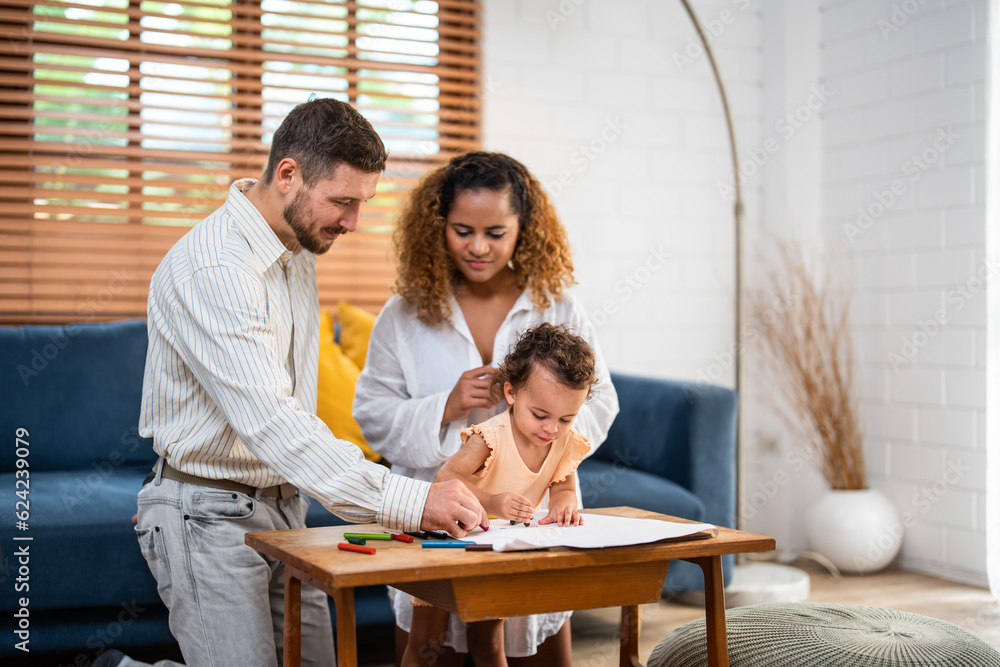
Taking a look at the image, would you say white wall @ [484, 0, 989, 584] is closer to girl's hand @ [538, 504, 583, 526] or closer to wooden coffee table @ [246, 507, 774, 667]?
girl's hand @ [538, 504, 583, 526]

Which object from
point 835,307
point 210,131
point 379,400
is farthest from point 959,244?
point 210,131

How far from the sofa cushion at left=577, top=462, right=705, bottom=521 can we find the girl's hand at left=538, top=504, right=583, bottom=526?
45.7 inches

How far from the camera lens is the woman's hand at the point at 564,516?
5.02ft

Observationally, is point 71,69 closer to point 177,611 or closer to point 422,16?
point 422,16

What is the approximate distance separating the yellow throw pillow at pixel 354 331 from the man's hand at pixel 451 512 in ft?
5.65

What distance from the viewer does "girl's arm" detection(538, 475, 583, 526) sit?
5.04ft

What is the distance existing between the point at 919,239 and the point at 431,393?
248 centimetres

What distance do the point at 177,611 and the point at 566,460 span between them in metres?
0.74

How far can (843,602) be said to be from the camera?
3.21 m

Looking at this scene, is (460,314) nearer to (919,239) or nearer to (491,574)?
(491,574)

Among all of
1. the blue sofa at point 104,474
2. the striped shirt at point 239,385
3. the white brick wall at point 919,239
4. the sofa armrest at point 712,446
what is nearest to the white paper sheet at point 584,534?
the striped shirt at point 239,385

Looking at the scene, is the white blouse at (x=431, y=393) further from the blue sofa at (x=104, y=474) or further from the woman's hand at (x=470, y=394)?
the blue sofa at (x=104, y=474)

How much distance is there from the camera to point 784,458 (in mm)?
4004

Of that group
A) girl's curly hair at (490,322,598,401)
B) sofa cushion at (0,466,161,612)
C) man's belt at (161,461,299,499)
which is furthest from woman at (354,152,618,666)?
sofa cushion at (0,466,161,612)
